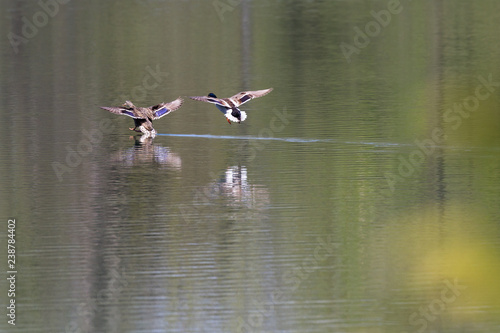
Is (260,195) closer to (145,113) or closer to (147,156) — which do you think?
(147,156)

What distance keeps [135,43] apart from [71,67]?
19.7 ft

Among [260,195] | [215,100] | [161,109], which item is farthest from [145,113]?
[260,195]

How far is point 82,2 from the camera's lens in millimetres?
58969

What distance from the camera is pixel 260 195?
17.4 metres

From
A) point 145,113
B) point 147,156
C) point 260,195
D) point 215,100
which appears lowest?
point 260,195

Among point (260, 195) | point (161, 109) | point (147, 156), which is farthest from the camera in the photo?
point (161, 109)

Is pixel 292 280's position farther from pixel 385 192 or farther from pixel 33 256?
pixel 385 192

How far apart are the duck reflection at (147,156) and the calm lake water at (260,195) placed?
0.08 meters

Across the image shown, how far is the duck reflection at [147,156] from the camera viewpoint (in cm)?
2008

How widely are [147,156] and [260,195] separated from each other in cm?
404

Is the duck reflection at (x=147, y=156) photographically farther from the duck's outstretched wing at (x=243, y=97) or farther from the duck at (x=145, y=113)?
the duck's outstretched wing at (x=243, y=97)

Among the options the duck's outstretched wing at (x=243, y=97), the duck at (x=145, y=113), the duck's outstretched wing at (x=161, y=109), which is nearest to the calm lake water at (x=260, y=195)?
the duck at (x=145, y=113)

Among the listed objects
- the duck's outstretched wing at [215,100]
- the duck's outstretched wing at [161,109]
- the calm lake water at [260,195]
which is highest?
the duck's outstretched wing at [215,100]

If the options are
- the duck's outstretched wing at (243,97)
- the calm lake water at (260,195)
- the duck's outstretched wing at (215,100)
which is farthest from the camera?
the duck's outstretched wing at (243,97)
